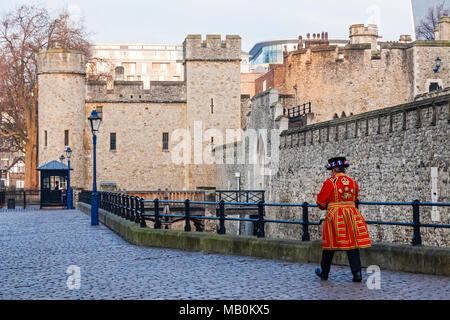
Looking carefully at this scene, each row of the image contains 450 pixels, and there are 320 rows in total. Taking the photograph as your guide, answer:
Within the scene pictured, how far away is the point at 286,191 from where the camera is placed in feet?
110

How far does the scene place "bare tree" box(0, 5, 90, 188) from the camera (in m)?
48.0

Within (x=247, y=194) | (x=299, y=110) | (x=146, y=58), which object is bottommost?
(x=247, y=194)

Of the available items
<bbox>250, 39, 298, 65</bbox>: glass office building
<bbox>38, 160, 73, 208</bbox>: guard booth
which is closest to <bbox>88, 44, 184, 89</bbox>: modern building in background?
<bbox>250, 39, 298, 65</bbox>: glass office building

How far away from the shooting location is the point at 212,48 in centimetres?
4609

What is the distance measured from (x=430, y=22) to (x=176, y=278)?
6219 cm

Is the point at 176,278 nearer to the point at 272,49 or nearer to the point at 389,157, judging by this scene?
the point at 389,157

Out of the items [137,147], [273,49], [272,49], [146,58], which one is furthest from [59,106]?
[272,49]

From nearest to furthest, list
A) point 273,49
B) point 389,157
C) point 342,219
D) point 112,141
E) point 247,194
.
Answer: point 342,219, point 389,157, point 247,194, point 112,141, point 273,49

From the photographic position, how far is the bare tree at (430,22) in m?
65.0

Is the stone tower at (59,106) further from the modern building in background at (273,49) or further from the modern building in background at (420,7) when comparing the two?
the modern building in background at (273,49)

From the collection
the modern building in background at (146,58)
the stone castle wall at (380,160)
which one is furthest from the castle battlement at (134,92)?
the modern building in background at (146,58)

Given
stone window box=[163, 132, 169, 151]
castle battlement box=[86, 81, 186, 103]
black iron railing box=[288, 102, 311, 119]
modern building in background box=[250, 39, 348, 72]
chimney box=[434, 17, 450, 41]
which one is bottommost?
stone window box=[163, 132, 169, 151]

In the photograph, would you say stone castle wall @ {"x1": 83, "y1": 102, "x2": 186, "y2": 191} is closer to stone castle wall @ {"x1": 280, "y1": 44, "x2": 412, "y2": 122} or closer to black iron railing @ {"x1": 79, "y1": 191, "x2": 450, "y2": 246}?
stone castle wall @ {"x1": 280, "y1": 44, "x2": 412, "y2": 122}
